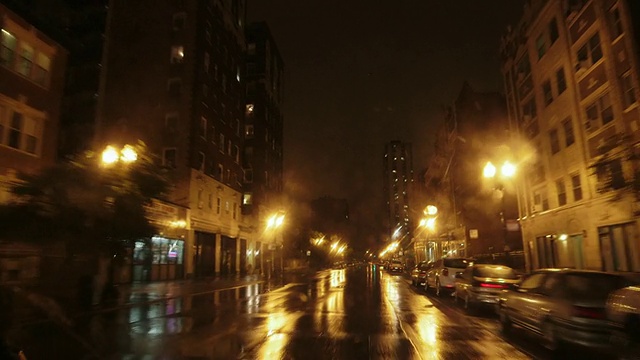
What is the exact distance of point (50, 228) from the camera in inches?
477

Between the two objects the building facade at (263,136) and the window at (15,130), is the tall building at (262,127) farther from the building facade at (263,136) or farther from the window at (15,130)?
the window at (15,130)

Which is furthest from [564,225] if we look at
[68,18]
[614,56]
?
[68,18]

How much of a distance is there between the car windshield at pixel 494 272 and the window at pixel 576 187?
41.3 feet

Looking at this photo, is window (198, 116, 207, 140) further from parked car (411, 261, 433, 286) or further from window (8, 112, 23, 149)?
parked car (411, 261, 433, 286)

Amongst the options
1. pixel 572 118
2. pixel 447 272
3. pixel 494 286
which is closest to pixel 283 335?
pixel 494 286

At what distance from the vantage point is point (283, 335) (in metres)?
10.2

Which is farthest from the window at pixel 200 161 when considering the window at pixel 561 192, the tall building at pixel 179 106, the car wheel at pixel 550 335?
the car wheel at pixel 550 335

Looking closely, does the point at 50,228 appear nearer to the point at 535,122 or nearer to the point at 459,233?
the point at 535,122

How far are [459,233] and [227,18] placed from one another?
106 ft

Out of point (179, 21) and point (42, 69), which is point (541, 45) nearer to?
point (179, 21)

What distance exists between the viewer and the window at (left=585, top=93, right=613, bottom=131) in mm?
22328

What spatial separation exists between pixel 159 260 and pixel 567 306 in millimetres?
26820

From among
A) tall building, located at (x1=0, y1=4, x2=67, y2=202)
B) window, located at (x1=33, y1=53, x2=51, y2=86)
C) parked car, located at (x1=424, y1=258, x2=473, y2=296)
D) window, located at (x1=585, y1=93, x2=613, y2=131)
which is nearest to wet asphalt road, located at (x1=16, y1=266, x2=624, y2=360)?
parked car, located at (x1=424, y1=258, x2=473, y2=296)

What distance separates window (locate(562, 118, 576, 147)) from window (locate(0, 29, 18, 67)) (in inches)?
1055
